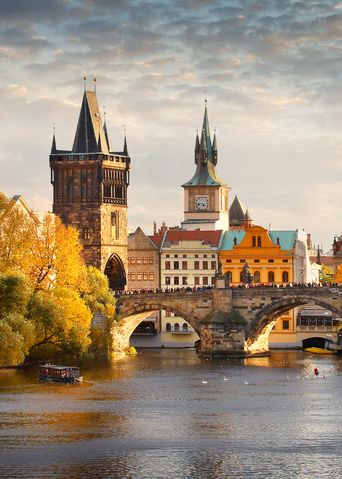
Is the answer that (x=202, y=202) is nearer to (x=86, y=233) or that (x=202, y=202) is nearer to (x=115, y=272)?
(x=115, y=272)

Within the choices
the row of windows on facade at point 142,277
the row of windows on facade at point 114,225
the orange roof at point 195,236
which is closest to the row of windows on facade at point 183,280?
the row of windows on facade at point 142,277

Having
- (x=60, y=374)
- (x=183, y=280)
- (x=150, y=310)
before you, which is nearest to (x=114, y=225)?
(x=183, y=280)

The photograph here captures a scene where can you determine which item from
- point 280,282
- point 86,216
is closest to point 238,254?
point 280,282

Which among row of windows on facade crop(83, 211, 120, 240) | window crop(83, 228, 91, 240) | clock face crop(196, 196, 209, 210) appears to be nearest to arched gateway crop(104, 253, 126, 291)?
row of windows on facade crop(83, 211, 120, 240)

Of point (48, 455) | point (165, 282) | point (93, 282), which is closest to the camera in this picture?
point (48, 455)

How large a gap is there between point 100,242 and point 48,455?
84.0 m

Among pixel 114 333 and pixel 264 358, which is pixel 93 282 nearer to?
pixel 114 333

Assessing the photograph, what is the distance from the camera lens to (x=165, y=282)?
163m

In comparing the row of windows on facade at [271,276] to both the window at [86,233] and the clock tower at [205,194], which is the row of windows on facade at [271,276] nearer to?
the window at [86,233]

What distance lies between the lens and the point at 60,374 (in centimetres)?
10294

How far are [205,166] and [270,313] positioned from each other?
170 ft

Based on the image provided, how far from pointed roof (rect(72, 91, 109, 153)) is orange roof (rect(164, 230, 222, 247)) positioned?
12240 millimetres

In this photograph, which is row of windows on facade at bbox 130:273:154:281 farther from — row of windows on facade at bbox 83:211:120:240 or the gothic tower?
row of windows on facade at bbox 83:211:120:240

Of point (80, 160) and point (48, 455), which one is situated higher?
point (80, 160)
